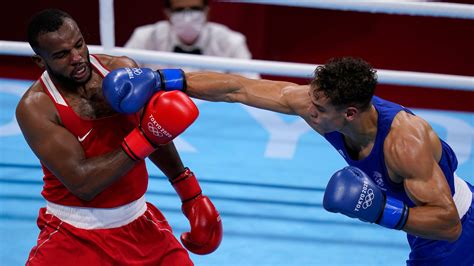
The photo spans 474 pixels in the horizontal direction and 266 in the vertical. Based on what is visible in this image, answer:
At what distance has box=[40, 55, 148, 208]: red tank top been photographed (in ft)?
7.11

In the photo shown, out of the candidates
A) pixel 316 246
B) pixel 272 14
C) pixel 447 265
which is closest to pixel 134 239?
pixel 447 265

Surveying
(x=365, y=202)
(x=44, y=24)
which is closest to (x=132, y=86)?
(x=44, y=24)

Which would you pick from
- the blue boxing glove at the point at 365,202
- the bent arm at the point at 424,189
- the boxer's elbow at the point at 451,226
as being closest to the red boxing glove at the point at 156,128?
the blue boxing glove at the point at 365,202

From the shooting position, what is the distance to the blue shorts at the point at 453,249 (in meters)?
2.26

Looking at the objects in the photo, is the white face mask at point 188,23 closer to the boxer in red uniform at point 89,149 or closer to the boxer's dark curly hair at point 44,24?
the boxer in red uniform at point 89,149

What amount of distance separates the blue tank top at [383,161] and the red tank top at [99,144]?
64 cm

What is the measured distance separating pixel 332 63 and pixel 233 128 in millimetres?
2309

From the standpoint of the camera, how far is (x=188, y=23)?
14.4 feet

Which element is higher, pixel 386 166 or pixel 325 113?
pixel 325 113

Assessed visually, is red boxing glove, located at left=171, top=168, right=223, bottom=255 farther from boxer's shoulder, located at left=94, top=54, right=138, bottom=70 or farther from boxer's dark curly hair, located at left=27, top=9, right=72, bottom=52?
boxer's dark curly hair, located at left=27, top=9, right=72, bottom=52

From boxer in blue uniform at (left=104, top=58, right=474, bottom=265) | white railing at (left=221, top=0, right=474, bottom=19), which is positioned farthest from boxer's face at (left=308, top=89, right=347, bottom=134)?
white railing at (left=221, top=0, right=474, bottom=19)

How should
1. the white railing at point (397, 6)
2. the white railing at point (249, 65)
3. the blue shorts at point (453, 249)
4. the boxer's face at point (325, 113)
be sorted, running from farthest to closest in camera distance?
the white railing at point (249, 65) → the white railing at point (397, 6) → the blue shorts at point (453, 249) → the boxer's face at point (325, 113)

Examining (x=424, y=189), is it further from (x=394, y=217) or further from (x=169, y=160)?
(x=169, y=160)

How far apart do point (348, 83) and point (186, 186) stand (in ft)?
2.14
